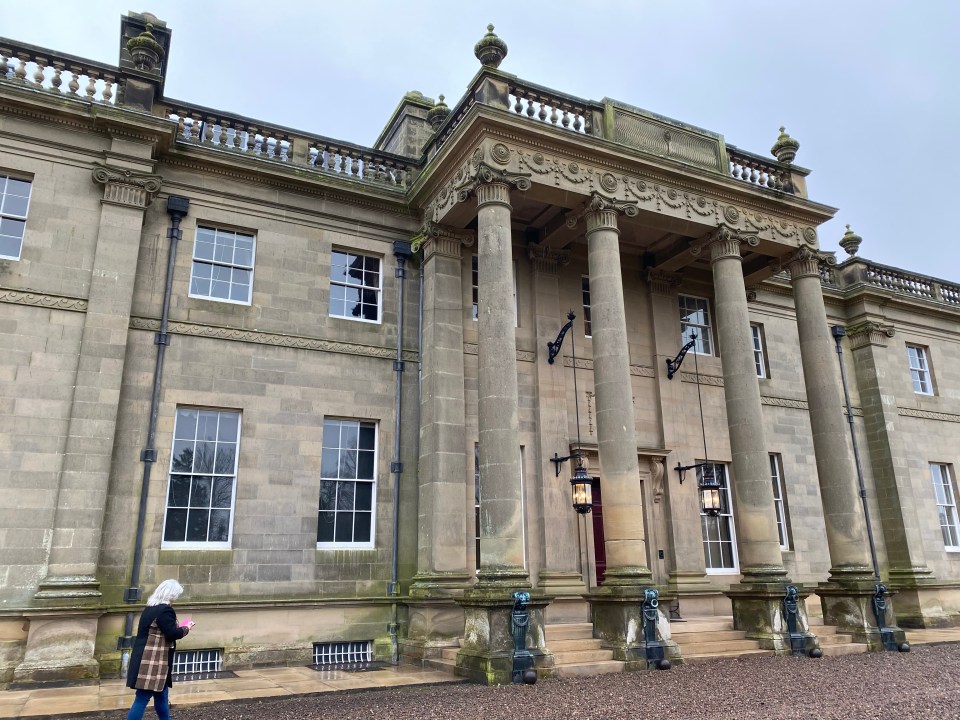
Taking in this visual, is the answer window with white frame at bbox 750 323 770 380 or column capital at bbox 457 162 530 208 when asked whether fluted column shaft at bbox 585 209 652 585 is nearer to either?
column capital at bbox 457 162 530 208

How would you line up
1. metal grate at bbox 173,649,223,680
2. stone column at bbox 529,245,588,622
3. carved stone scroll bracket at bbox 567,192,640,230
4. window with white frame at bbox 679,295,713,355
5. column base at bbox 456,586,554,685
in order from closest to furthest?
column base at bbox 456,586,554,685 → metal grate at bbox 173,649,223,680 → carved stone scroll bracket at bbox 567,192,640,230 → stone column at bbox 529,245,588,622 → window with white frame at bbox 679,295,713,355

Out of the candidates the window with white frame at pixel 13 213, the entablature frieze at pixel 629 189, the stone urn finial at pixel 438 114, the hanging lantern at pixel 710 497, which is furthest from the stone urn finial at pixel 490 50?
the hanging lantern at pixel 710 497

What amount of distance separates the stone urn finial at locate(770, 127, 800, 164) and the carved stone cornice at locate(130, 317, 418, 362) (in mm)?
10228

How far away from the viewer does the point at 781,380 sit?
19734 millimetres

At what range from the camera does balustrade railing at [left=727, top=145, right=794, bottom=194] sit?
54.1 feet

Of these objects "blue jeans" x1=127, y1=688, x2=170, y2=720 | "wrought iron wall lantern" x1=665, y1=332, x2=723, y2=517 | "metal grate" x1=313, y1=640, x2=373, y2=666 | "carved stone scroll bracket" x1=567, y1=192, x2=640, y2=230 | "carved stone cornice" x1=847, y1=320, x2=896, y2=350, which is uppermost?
"carved stone scroll bracket" x1=567, y1=192, x2=640, y2=230

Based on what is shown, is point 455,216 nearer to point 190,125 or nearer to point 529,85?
point 529,85

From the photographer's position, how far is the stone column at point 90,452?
10594 mm

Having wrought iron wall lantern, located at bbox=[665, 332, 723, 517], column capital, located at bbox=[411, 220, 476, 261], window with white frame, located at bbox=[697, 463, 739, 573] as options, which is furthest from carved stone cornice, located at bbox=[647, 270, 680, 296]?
column capital, located at bbox=[411, 220, 476, 261]

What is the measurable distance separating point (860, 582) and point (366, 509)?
9.91 meters

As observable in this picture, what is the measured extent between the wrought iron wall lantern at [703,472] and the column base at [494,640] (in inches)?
229

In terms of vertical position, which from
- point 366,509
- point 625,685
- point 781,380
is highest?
point 781,380

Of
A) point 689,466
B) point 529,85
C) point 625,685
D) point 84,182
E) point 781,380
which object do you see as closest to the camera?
point 625,685

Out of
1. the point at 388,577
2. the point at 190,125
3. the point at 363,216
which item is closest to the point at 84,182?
the point at 190,125
